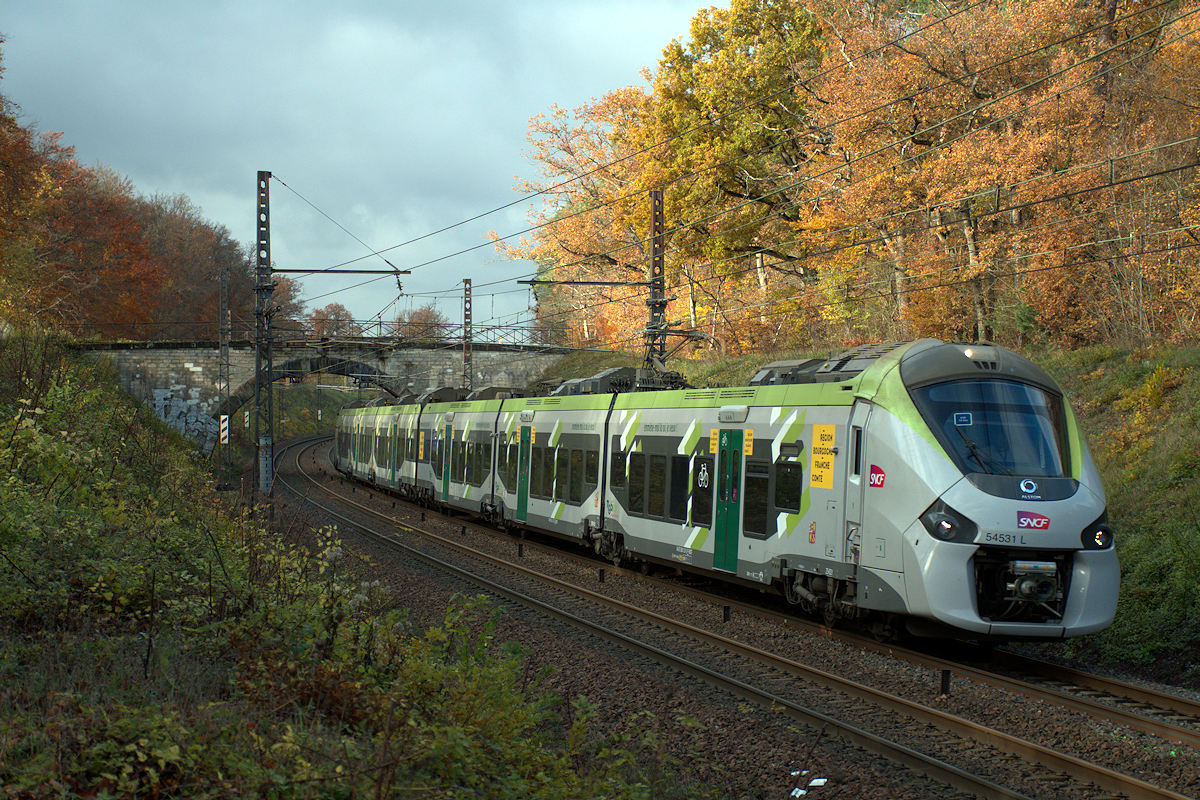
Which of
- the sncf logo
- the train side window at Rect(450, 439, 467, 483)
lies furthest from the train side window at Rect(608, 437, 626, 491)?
the train side window at Rect(450, 439, 467, 483)

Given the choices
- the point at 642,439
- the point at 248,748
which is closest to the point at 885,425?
the point at 642,439

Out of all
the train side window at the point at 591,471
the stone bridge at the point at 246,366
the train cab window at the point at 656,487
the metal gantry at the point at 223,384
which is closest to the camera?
the train cab window at the point at 656,487

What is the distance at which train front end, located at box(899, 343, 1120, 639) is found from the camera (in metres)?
8.81

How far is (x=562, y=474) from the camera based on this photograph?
17734 mm

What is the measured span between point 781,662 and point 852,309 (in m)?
24.6

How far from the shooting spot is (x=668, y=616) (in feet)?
40.2

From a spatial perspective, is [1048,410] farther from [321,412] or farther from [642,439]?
[321,412]

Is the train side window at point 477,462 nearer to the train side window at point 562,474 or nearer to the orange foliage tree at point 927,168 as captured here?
the train side window at point 562,474

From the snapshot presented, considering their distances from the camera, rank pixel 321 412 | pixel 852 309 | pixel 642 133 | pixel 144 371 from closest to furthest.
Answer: pixel 852 309
pixel 642 133
pixel 144 371
pixel 321 412

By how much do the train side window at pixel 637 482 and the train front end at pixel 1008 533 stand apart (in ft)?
19.5

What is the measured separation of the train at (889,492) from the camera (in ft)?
29.1

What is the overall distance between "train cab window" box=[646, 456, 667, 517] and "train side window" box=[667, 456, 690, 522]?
24 cm

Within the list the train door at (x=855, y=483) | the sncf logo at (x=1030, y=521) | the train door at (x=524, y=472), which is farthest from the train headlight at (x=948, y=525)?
the train door at (x=524, y=472)

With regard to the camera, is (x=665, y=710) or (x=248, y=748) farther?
(x=665, y=710)
